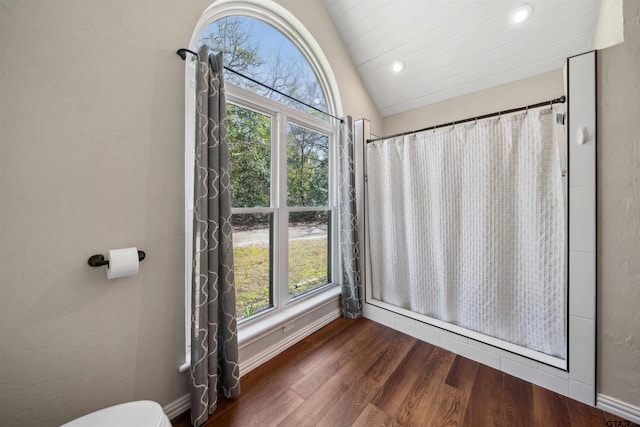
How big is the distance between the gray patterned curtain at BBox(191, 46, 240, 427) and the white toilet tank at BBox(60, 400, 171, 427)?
33 cm

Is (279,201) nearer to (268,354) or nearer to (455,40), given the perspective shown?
(268,354)

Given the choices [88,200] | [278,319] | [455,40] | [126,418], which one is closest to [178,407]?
[126,418]

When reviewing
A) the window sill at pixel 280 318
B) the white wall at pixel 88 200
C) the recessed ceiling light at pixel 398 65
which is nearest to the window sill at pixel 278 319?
the window sill at pixel 280 318

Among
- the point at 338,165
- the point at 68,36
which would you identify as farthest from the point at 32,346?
the point at 338,165

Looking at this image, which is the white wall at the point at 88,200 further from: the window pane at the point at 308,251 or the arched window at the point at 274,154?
the window pane at the point at 308,251

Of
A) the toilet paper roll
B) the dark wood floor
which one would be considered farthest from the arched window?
the dark wood floor

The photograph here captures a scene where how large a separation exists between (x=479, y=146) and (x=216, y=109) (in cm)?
177

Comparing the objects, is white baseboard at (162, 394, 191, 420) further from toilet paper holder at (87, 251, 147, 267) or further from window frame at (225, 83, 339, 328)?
toilet paper holder at (87, 251, 147, 267)

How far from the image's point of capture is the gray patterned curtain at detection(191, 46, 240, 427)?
1.19 meters

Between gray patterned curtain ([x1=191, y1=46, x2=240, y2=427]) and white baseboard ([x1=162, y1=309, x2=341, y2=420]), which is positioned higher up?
gray patterned curtain ([x1=191, y1=46, x2=240, y2=427])

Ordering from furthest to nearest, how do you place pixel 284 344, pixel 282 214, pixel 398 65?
pixel 398 65 < pixel 282 214 < pixel 284 344

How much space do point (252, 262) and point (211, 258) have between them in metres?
0.51

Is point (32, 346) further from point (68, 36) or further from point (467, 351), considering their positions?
point (467, 351)

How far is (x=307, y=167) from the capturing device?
214cm
